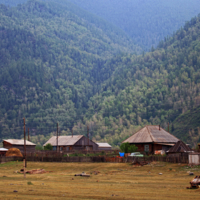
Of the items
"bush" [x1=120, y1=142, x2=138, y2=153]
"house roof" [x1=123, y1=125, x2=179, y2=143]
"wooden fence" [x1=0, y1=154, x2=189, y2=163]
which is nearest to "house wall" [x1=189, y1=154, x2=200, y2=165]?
"wooden fence" [x1=0, y1=154, x2=189, y2=163]

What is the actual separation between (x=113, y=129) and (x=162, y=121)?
30735 mm

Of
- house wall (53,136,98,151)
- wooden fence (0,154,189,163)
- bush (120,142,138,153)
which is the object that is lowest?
wooden fence (0,154,189,163)

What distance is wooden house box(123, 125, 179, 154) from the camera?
252 feet

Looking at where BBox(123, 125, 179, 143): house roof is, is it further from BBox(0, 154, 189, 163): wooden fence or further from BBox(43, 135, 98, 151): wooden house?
BBox(43, 135, 98, 151): wooden house

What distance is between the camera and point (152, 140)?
7712 cm

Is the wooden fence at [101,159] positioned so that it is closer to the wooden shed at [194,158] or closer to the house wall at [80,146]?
the wooden shed at [194,158]

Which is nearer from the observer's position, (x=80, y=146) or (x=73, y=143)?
(x=73, y=143)

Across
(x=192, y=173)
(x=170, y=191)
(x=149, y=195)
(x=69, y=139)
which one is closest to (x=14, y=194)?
(x=149, y=195)

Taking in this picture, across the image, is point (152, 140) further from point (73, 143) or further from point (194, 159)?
point (73, 143)

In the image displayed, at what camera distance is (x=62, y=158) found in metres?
70.1

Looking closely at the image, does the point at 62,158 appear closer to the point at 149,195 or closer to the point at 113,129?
the point at 149,195

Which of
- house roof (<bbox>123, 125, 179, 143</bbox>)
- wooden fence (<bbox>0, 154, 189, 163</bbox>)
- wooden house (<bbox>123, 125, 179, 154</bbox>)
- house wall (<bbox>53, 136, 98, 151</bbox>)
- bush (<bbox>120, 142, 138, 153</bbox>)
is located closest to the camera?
wooden fence (<bbox>0, 154, 189, 163</bbox>)

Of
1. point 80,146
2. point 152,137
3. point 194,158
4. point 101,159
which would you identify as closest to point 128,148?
point 152,137

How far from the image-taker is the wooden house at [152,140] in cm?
7694
